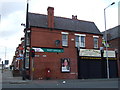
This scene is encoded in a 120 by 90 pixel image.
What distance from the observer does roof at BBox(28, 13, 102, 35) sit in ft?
92.3

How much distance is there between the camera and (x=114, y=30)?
145 feet

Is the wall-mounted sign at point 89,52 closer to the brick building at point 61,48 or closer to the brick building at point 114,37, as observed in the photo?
the brick building at point 61,48

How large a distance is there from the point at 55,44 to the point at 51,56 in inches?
77.4

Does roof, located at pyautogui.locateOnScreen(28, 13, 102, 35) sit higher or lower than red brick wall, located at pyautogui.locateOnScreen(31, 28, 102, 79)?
higher

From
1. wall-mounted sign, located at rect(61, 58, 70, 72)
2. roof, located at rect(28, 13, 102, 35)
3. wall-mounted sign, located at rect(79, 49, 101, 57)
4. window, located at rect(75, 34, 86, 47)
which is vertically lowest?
wall-mounted sign, located at rect(61, 58, 70, 72)

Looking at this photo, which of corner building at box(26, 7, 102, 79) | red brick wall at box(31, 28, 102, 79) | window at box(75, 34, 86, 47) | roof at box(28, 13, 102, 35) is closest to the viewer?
red brick wall at box(31, 28, 102, 79)

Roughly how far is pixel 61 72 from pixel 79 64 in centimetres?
325

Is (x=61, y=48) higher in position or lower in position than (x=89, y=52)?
higher

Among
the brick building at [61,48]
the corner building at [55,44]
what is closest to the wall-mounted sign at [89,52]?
the brick building at [61,48]

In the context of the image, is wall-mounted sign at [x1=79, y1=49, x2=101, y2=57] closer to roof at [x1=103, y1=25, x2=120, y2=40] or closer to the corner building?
the corner building

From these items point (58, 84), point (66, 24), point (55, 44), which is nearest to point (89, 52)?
point (55, 44)

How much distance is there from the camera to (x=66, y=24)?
30.6 meters

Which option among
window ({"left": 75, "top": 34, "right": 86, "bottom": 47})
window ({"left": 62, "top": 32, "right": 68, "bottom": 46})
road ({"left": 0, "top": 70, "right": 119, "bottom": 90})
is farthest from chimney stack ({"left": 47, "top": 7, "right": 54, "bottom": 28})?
road ({"left": 0, "top": 70, "right": 119, "bottom": 90})

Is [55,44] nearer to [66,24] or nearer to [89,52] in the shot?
[66,24]
